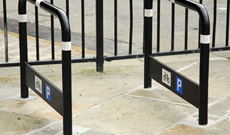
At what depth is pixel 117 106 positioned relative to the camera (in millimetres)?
4770

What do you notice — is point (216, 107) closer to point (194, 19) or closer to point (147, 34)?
point (147, 34)

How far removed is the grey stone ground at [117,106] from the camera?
164 inches

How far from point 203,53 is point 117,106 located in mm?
1272

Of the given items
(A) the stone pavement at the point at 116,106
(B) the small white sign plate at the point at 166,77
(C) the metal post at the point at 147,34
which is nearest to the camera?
(A) the stone pavement at the point at 116,106

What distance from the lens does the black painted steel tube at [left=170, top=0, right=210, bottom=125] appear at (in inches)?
155

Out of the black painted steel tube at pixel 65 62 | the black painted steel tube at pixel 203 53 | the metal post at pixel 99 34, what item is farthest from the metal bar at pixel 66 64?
the metal post at pixel 99 34

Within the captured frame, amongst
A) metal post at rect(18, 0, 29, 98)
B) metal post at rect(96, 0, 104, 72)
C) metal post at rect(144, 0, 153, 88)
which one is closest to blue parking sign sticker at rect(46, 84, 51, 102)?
metal post at rect(18, 0, 29, 98)

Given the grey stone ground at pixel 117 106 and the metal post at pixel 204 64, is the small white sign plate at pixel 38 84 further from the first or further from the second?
the metal post at pixel 204 64

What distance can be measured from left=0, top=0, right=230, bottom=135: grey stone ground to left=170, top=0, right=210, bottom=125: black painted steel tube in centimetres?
18

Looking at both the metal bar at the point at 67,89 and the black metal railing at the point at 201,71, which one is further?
the black metal railing at the point at 201,71

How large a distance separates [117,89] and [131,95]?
296 millimetres

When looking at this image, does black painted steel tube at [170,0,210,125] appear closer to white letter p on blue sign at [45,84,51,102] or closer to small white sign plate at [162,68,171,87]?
small white sign plate at [162,68,171,87]

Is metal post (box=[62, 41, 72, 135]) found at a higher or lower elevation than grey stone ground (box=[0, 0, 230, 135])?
higher

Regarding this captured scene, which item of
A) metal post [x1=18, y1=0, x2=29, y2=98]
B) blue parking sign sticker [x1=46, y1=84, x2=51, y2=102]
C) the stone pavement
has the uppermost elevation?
metal post [x1=18, y1=0, x2=29, y2=98]
